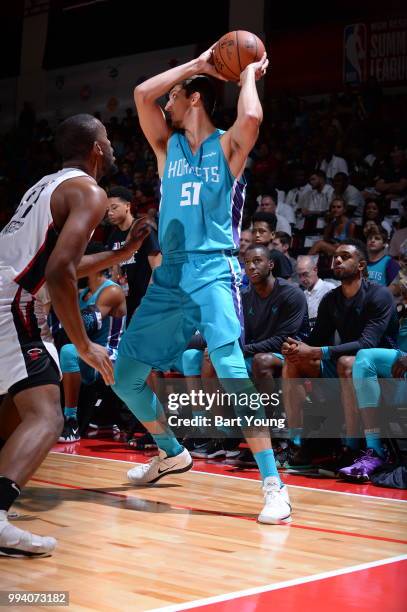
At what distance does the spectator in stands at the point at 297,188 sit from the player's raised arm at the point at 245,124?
6.11 metres

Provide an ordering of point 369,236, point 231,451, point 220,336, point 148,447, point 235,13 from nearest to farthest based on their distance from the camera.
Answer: point 220,336, point 231,451, point 148,447, point 369,236, point 235,13

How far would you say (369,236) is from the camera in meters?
7.39

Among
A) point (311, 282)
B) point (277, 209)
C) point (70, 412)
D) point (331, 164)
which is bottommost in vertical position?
point (70, 412)

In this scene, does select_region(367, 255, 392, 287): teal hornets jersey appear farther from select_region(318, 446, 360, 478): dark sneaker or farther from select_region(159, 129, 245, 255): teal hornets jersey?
select_region(159, 129, 245, 255): teal hornets jersey

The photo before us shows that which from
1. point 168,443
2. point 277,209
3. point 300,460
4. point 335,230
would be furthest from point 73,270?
point 277,209

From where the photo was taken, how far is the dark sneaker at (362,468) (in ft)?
16.2

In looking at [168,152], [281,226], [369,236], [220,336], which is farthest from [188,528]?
[281,226]

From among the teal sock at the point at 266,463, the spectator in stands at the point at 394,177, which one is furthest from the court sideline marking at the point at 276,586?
the spectator in stands at the point at 394,177

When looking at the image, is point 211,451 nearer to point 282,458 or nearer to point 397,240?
point 282,458

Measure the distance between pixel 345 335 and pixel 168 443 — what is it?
155 cm

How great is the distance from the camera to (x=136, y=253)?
22.7ft

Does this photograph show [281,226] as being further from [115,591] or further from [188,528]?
[115,591]

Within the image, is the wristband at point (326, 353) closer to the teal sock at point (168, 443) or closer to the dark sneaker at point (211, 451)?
the dark sneaker at point (211, 451)

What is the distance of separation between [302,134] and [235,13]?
10.8ft
